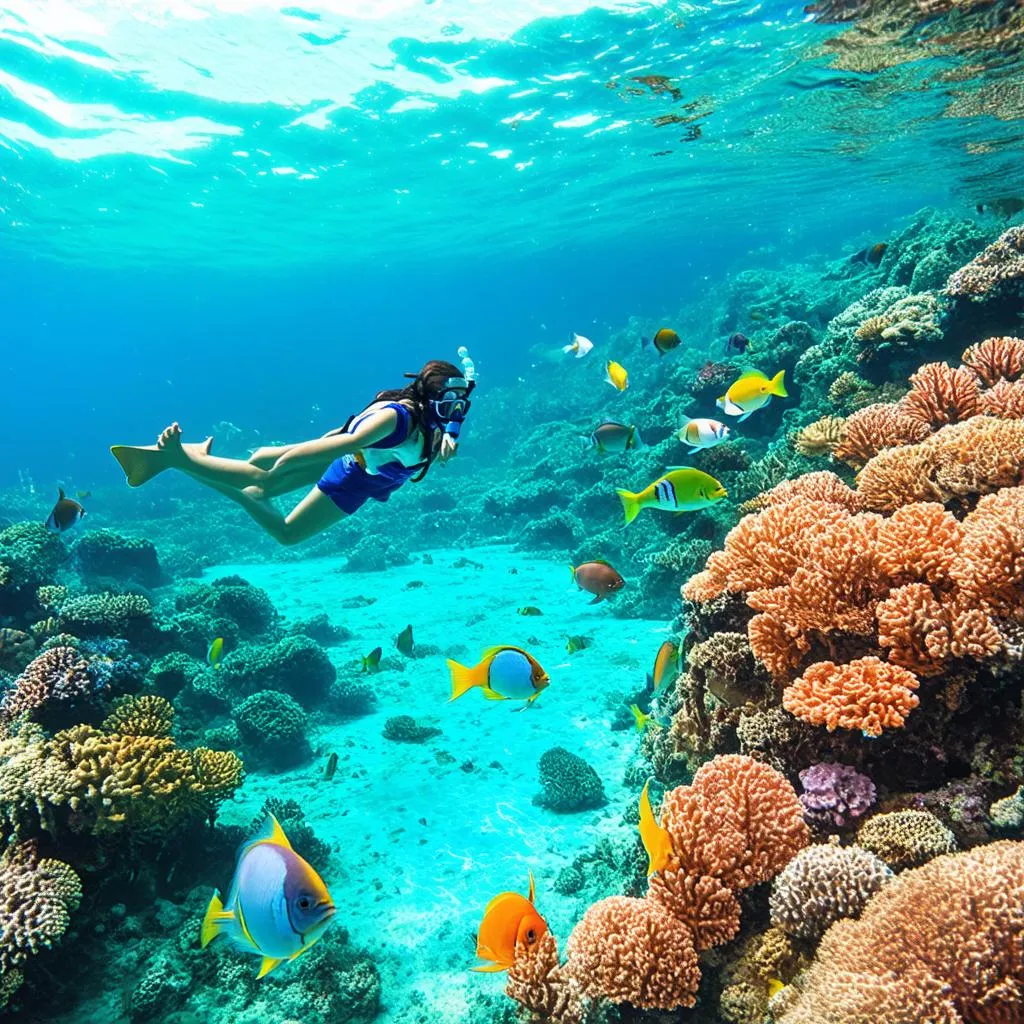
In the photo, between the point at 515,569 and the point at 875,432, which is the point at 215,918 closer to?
the point at 875,432

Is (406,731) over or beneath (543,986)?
beneath

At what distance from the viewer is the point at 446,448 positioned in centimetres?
461

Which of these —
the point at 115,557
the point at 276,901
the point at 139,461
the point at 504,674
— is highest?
the point at 139,461

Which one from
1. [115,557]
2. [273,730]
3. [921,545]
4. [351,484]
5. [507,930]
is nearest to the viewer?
[507,930]

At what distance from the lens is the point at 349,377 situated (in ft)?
303

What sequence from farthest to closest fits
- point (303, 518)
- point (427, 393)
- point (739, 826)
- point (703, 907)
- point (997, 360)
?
point (997, 360), point (303, 518), point (427, 393), point (739, 826), point (703, 907)

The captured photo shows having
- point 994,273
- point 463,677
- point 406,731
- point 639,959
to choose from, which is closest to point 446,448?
point 463,677

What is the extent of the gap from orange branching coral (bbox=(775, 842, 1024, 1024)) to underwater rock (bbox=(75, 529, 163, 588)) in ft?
56.0

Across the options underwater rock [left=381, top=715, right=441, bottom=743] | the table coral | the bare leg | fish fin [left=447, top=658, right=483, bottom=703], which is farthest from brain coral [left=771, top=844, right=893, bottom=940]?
the table coral

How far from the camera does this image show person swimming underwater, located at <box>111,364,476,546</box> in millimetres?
4266

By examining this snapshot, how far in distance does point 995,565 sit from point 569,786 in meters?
5.55

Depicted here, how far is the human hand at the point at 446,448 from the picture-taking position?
4.56 m

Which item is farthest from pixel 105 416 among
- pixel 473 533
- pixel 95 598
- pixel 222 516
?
pixel 95 598

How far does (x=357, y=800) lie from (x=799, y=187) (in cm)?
4348
